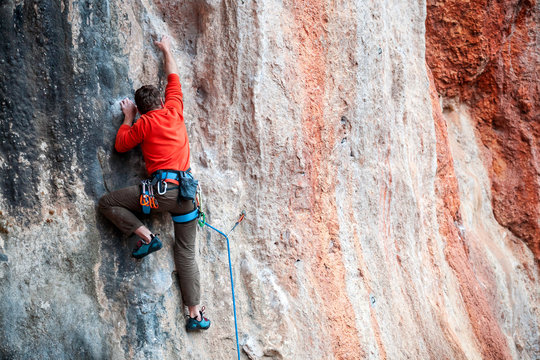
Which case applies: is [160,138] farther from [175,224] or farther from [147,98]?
[175,224]

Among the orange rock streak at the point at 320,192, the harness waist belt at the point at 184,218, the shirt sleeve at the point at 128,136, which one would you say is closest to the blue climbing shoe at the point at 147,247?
the harness waist belt at the point at 184,218

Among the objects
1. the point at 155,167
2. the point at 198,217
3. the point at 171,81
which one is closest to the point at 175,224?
the point at 198,217

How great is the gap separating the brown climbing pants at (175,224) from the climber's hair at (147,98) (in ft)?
2.00

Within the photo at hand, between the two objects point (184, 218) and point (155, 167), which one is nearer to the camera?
point (155, 167)

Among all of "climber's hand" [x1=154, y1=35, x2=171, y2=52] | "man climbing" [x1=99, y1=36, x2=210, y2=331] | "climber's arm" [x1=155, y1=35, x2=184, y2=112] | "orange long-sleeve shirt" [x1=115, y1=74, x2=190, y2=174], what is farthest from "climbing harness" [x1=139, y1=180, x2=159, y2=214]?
"climber's hand" [x1=154, y1=35, x2=171, y2=52]

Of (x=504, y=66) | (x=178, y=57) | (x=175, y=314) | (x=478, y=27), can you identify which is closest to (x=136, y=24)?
(x=178, y=57)

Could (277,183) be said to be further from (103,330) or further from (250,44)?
(103,330)

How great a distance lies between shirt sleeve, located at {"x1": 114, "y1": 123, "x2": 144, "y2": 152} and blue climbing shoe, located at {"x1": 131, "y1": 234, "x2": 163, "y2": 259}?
711 mm

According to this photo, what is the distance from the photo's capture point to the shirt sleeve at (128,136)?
413 centimetres

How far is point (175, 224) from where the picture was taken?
444 cm

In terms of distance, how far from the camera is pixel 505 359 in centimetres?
802

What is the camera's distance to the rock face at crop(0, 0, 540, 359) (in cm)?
397

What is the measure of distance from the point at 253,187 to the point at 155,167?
1.26 metres

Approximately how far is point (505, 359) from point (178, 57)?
6395 millimetres
